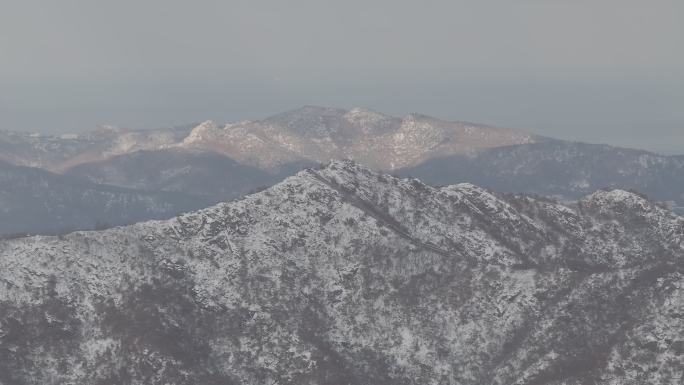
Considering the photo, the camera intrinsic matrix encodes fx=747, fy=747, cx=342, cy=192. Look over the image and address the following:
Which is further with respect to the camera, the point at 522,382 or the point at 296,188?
the point at 296,188

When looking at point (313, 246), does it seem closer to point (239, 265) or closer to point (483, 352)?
point (239, 265)

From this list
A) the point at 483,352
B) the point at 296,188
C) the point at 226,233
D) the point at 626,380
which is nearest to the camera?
the point at 626,380

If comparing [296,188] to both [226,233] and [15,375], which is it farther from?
[15,375]

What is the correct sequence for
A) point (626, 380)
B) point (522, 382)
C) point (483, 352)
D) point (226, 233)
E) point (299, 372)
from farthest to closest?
1. point (226, 233)
2. point (483, 352)
3. point (299, 372)
4. point (522, 382)
5. point (626, 380)

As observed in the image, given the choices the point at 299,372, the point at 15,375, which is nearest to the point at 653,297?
the point at 299,372

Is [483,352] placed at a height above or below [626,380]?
below

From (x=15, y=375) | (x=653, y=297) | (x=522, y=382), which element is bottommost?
(x=15, y=375)
